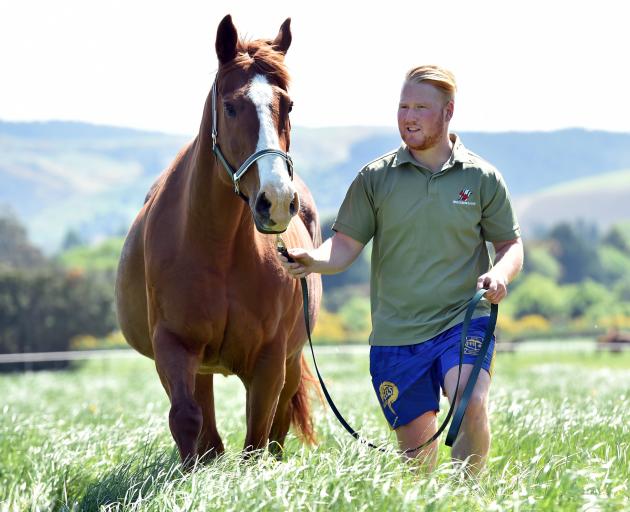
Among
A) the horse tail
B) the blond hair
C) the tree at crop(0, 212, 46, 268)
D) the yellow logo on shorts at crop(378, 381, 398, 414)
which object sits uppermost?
the blond hair

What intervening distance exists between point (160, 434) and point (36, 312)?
3583 centimetres

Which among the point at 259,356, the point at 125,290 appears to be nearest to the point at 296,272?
the point at 259,356

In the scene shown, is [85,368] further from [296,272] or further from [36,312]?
[296,272]

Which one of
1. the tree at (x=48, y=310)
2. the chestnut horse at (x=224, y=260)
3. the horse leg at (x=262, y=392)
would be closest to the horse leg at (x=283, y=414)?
the chestnut horse at (x=224, y=260)

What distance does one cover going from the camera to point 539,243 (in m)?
115

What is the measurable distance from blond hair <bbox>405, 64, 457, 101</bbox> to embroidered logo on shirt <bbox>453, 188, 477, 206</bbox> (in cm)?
42

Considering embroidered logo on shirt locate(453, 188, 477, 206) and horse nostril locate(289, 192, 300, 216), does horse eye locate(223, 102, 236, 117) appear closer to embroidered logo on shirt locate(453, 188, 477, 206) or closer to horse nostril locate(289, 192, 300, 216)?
horse nostril locate(289, 192, 300, 216)

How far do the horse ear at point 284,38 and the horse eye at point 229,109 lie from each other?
577 millimetres

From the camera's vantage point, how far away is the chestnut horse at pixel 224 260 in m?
4.70

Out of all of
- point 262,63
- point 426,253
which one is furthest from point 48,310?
point 426,253

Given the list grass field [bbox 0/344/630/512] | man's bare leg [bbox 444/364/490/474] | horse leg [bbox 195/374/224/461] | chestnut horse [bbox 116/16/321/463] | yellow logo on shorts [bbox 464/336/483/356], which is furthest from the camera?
horse leg [bbox 195/374/224/461]

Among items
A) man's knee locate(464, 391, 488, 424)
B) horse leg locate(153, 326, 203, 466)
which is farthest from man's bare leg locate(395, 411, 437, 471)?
horse leg locate(153, 326, 203, 466)

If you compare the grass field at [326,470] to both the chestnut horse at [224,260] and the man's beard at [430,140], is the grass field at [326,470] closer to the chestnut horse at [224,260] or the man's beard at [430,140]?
the chestnut horse at [224,260]

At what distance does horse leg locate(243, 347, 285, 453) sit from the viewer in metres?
5.28
